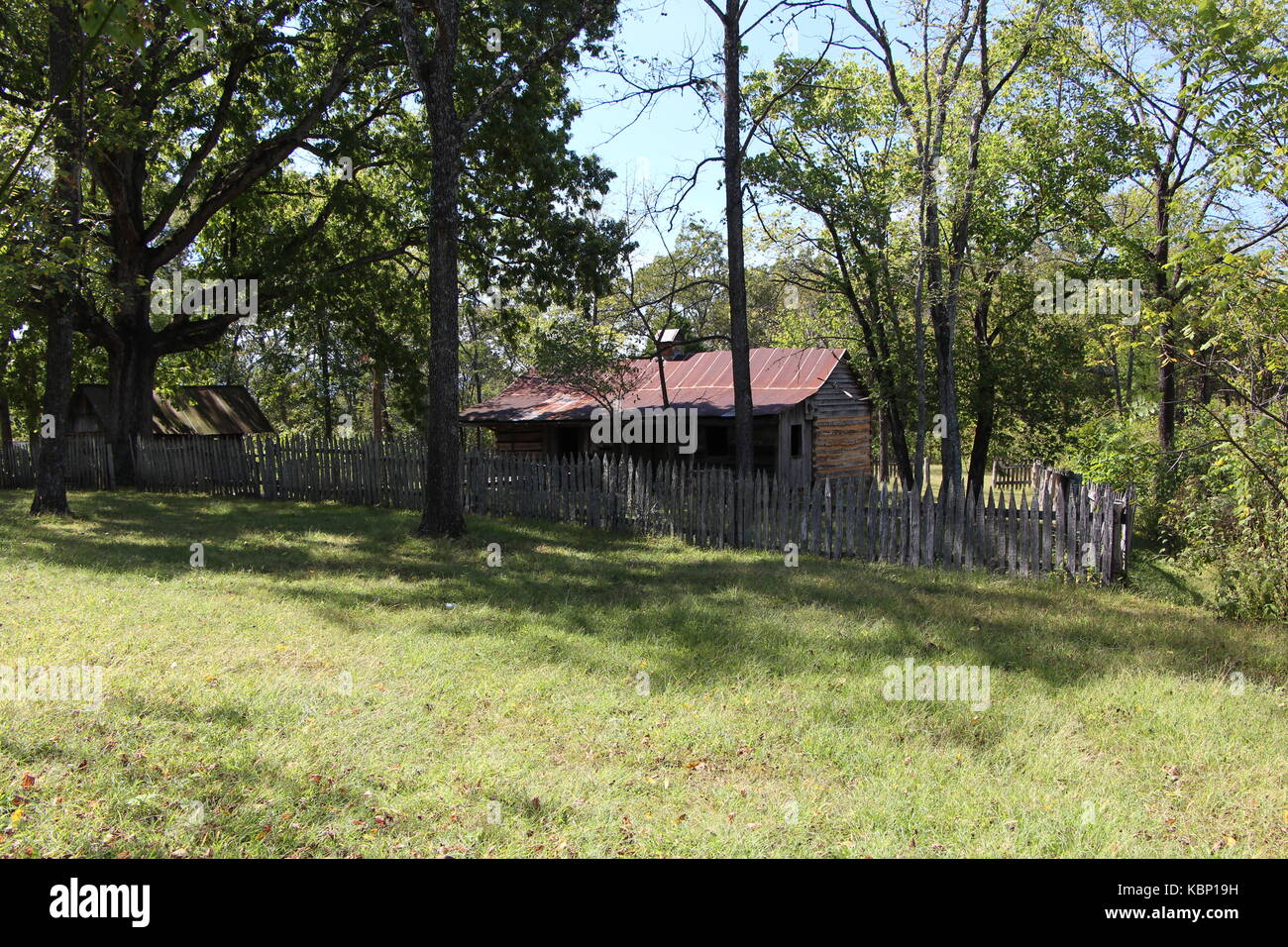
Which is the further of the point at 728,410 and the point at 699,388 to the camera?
the point at 699,388

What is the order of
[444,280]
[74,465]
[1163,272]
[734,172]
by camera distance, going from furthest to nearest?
[74,465] < [1163,272] < [734,172] < [444,280]

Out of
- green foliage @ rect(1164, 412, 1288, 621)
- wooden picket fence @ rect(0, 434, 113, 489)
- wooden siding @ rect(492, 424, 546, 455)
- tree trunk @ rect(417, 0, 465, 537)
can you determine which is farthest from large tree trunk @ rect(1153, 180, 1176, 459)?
wooden picket fence @ rect(0, 434, 113, 489)

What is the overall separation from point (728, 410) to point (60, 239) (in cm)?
1427

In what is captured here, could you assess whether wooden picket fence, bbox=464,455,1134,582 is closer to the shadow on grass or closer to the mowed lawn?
the shadow on grass

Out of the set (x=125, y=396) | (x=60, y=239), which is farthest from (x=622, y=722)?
(x=125, y=396)

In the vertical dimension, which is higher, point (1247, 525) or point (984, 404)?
point (984, 404)

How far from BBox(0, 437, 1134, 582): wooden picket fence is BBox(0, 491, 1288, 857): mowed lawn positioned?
1.04 m

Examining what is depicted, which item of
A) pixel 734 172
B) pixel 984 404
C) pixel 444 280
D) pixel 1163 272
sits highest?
pixel 734 172

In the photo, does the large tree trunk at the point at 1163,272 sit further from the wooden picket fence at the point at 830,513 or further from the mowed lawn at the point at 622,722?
the mowed lawn at the point at 622,722

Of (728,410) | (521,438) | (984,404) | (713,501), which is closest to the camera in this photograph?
(713,501)

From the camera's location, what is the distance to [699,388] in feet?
77.1

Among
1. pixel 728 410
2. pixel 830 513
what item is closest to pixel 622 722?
pixel 830 513

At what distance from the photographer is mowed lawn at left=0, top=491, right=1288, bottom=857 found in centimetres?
417

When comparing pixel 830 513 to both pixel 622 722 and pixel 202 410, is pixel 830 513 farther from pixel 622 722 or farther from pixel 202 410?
pixel 202 410
